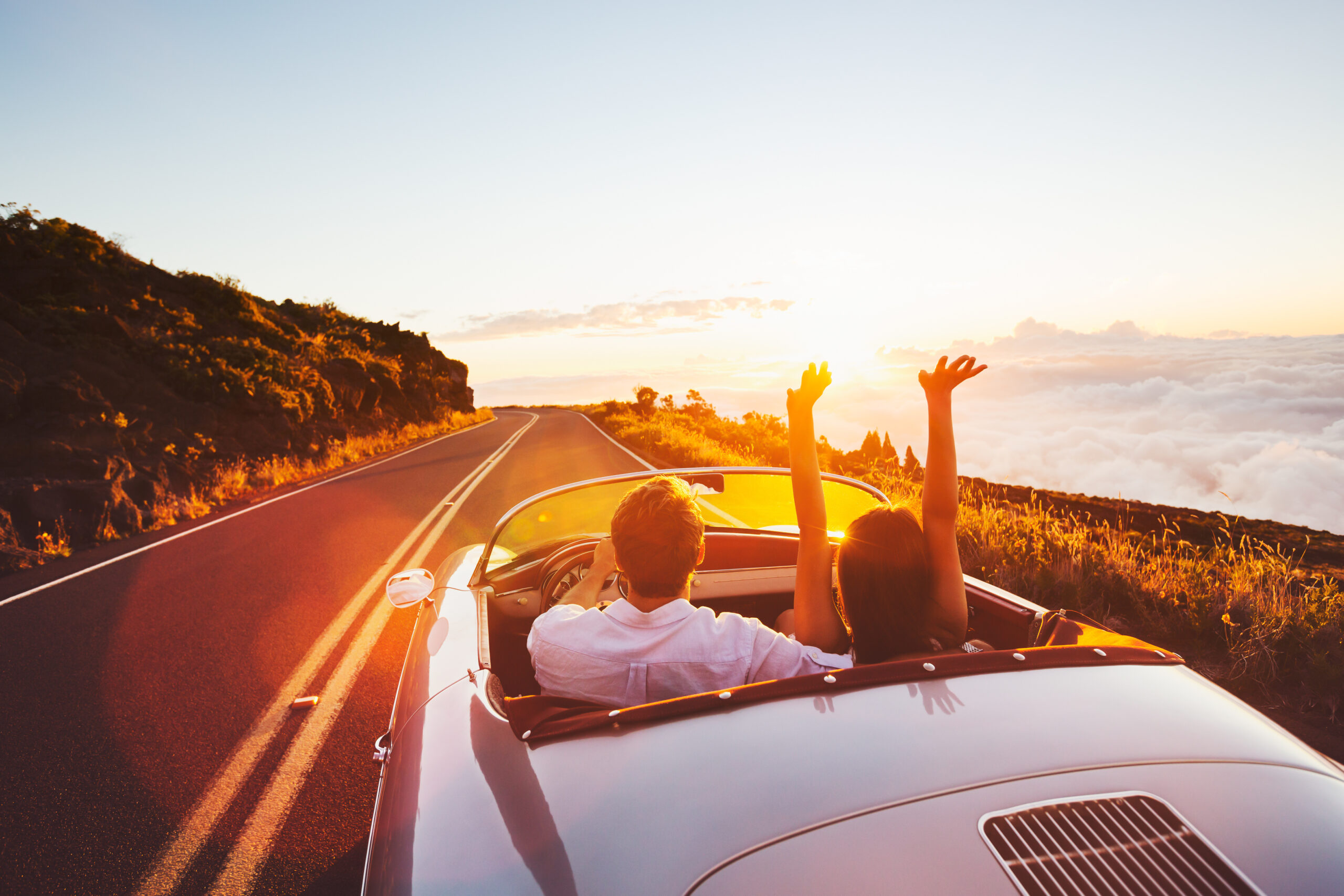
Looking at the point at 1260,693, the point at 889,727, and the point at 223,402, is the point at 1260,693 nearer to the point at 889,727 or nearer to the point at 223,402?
the point at 889,727

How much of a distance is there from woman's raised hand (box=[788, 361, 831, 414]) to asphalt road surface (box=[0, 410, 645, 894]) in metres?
2.53

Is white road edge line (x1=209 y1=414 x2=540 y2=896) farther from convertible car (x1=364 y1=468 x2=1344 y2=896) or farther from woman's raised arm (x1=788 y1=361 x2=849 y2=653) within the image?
woman's raised arm (x1=788 y1=361 x2=849 y2=653)

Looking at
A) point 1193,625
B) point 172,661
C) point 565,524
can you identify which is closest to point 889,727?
point 1193,625

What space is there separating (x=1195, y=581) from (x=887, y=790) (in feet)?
16.1

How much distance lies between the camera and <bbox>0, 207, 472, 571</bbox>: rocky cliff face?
909 centimetres

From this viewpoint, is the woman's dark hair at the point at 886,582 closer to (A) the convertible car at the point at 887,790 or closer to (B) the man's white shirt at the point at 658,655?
(B) the man's white shirt at the point at 658,655

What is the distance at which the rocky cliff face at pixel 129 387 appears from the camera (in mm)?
9094

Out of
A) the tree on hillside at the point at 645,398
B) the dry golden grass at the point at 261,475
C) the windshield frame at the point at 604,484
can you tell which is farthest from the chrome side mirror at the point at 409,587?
the tree on hillside at the point at 645,398

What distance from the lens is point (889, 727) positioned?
1296 millimetres

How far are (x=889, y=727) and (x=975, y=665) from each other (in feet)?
1.18

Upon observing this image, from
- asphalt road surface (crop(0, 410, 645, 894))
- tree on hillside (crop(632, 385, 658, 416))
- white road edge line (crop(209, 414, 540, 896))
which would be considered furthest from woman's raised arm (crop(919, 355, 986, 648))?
→ tree on hillside (crop(632, 385, 658, 416))

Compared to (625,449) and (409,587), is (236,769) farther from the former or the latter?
(625,449)

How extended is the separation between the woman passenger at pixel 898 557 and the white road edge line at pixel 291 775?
8.40 ft

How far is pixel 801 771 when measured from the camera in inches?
47.2
